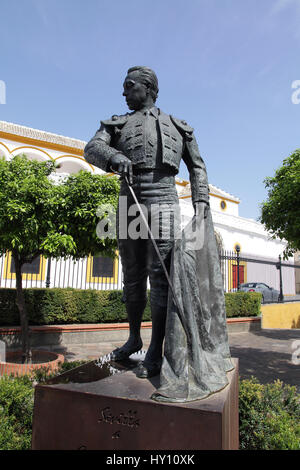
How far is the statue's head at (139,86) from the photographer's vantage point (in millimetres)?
2574

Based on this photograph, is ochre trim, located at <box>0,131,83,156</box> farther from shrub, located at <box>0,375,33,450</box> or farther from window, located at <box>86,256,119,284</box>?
shrub, located at <box>0,375,33,450</box>

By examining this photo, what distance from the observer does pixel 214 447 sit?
61.4 inches

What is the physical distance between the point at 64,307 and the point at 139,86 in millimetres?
6252

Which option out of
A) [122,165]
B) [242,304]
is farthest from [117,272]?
[122,165]

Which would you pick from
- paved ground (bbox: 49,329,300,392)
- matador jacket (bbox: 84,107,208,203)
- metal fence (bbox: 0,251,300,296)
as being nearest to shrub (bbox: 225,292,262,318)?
metal fence (bbox: 0,251,300,296)

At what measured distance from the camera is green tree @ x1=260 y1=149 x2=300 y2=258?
6051mm

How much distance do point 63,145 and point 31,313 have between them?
12387 mm

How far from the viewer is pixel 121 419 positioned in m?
1.72

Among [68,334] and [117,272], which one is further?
[117,272]

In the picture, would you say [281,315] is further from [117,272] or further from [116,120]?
[116,120]

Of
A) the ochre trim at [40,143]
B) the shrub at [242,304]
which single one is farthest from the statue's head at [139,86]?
the ochre trim at [40,143]

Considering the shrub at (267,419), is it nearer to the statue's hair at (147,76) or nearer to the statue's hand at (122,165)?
the statue's hand at (122,165)

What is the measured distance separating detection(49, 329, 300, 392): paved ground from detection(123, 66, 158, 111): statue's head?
4368 mm

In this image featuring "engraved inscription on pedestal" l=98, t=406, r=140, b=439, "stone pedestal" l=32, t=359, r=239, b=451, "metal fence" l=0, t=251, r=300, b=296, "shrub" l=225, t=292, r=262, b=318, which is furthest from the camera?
"metal fence" l=0, t=251, r=300, b=296
